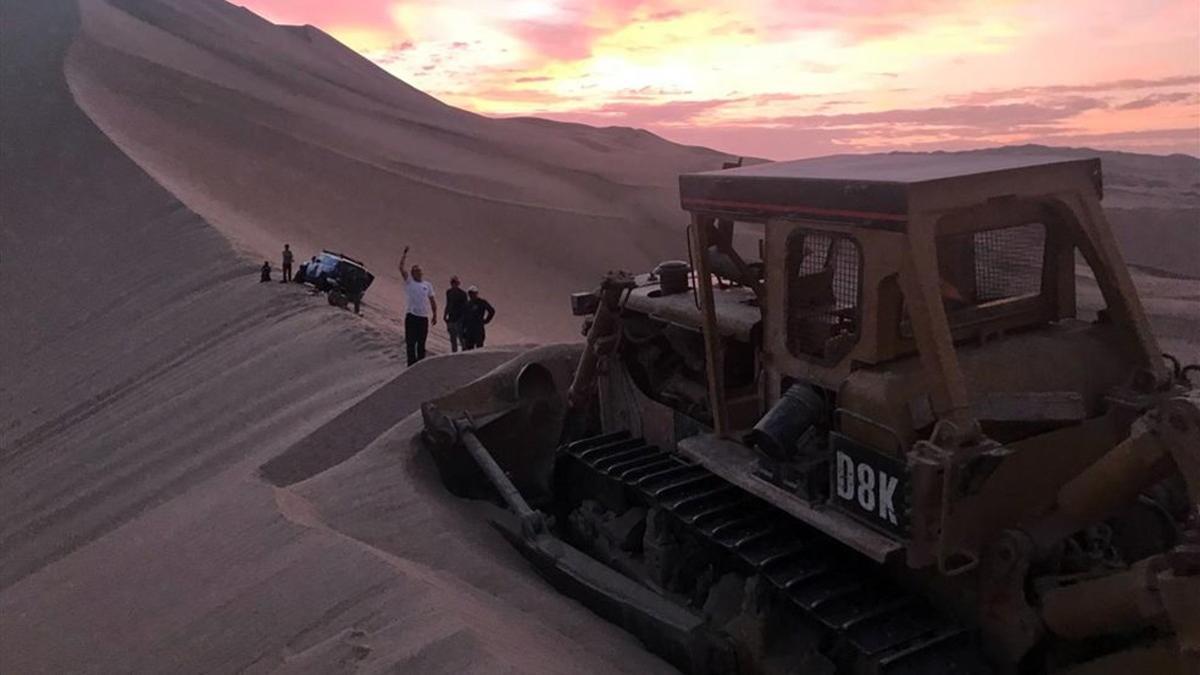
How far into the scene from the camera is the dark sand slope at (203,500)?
5062 mm

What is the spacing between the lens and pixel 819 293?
470cm

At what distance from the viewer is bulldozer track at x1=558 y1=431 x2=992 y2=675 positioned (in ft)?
13.0

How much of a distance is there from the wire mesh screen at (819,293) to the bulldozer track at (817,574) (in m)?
0.84

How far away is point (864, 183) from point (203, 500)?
17.8 ft

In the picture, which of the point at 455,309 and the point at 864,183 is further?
the point at 455,309

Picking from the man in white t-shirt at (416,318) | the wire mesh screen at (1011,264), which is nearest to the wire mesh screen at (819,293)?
the wire mesh screen at (1011,264)

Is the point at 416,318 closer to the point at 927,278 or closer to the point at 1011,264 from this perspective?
the point at 1011,264

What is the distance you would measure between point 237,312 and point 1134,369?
39.7 ft

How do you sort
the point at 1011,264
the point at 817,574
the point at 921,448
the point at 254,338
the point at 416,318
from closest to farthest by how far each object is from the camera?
the point at 921,448
the point at 817,574
the point at 1011,264
the point at 416,318
the point at 254,338

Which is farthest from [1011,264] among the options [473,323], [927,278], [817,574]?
[473,323]

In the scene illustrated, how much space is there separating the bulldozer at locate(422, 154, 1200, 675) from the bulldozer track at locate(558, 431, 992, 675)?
0.5 inches

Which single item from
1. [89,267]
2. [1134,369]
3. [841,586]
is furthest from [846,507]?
[89,267]

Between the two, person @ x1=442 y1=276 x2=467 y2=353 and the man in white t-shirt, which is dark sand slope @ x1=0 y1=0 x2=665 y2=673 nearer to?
the man in white t-shirt

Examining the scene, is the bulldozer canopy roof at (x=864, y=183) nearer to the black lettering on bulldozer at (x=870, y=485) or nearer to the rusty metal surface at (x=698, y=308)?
the rusty metal surface at (x=698, y=308)
